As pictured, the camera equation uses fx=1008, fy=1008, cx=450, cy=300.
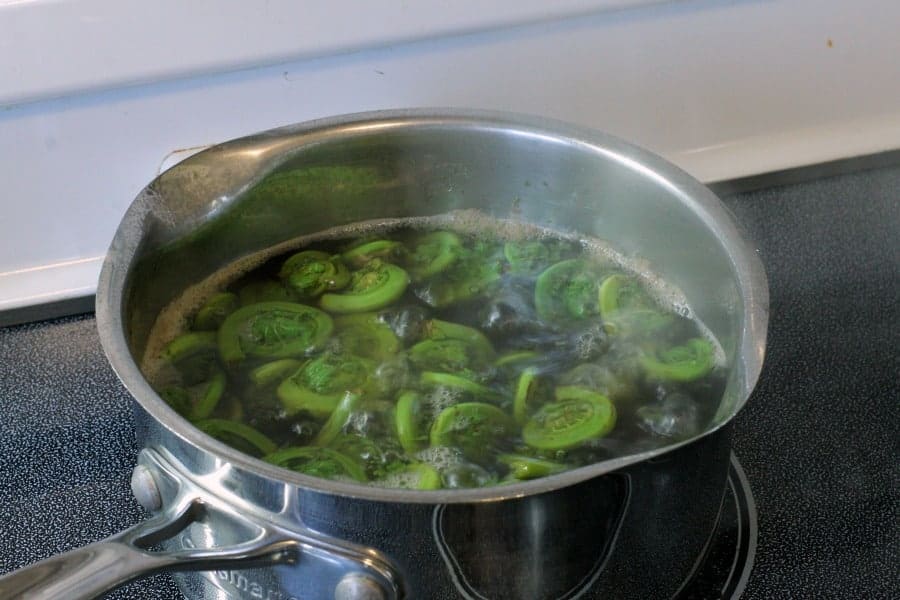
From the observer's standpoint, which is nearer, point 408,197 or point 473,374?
point 473,374

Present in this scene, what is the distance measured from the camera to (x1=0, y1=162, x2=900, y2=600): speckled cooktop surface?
2.16 ft

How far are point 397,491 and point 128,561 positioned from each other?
5.4 inches

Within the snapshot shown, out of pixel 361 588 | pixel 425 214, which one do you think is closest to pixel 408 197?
pixel 425 214

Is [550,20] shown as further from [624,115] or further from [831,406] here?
[831,406]

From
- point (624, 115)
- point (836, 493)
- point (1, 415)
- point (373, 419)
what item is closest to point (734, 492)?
point (836, 493)

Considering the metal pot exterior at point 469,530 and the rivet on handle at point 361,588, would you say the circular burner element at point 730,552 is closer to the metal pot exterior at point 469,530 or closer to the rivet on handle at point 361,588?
the metal pot exterior at point 469,530

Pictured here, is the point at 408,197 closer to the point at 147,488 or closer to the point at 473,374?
the point at 473,374

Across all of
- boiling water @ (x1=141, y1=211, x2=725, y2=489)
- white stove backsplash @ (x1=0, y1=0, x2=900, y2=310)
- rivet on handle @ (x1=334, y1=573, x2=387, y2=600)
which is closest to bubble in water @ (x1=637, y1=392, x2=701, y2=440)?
boiling water @ (x1=141, y1=211, x2=725, y2=489)

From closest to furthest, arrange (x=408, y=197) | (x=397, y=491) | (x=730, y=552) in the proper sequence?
(x=397, y=491)
(x=730, y=552)
(x=408, y=197)

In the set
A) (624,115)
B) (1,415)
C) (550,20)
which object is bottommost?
(1,415)

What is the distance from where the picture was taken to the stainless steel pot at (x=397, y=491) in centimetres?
47

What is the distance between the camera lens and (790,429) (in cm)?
74

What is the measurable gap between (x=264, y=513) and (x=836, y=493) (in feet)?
1.34

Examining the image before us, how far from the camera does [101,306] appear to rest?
1.88 ft
